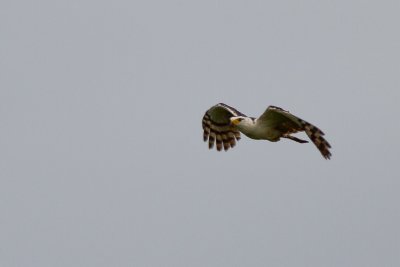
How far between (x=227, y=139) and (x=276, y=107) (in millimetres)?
5954

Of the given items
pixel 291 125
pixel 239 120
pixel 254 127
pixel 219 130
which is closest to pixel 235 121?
pixel 239 120

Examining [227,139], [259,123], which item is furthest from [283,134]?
[227,139]

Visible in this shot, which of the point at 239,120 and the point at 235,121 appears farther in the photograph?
the point at 235,121

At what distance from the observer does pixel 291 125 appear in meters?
40.9

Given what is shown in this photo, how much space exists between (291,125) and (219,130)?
4.78m

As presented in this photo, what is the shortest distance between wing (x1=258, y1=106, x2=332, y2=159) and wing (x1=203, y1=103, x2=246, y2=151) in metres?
3.81

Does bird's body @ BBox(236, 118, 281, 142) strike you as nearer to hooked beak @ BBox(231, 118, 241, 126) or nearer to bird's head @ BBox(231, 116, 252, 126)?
bird's head @ BBox(231, 116, 252, 126)

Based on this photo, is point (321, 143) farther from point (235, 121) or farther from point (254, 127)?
point (235, 121)

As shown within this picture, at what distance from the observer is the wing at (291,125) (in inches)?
1519

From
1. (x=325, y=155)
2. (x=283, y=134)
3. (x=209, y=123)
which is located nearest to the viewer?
(x=325, y=155)

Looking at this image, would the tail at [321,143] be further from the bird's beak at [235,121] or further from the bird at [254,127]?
the bird's beak at [235,121]

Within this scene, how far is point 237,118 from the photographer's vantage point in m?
41.8

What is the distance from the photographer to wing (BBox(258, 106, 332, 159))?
38594mm

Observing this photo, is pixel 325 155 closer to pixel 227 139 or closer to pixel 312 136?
pixel 312 136
